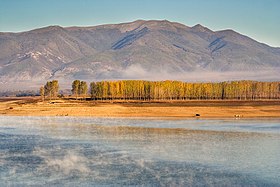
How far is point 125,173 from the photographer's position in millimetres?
39688

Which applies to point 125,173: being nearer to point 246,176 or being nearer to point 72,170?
point 72,170

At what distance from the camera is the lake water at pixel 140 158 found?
3728 cm

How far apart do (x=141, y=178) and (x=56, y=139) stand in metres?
29.9

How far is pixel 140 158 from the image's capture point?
47.4 metres

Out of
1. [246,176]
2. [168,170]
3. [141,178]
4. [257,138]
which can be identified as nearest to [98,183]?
[141,178]

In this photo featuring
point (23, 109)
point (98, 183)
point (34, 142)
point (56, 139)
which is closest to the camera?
point (98, 183)

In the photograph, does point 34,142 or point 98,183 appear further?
point 34,142

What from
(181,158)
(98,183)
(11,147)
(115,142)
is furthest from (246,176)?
(11,147)

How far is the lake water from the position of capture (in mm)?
37281

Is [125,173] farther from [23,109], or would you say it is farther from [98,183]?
[23,109]

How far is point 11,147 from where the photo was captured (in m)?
55.3

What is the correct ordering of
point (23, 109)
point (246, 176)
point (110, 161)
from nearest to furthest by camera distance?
point (246, 176), point (110, 161), point (23, 109)

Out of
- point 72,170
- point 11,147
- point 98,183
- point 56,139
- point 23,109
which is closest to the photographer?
point 98,183

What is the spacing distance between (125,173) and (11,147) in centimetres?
2165
